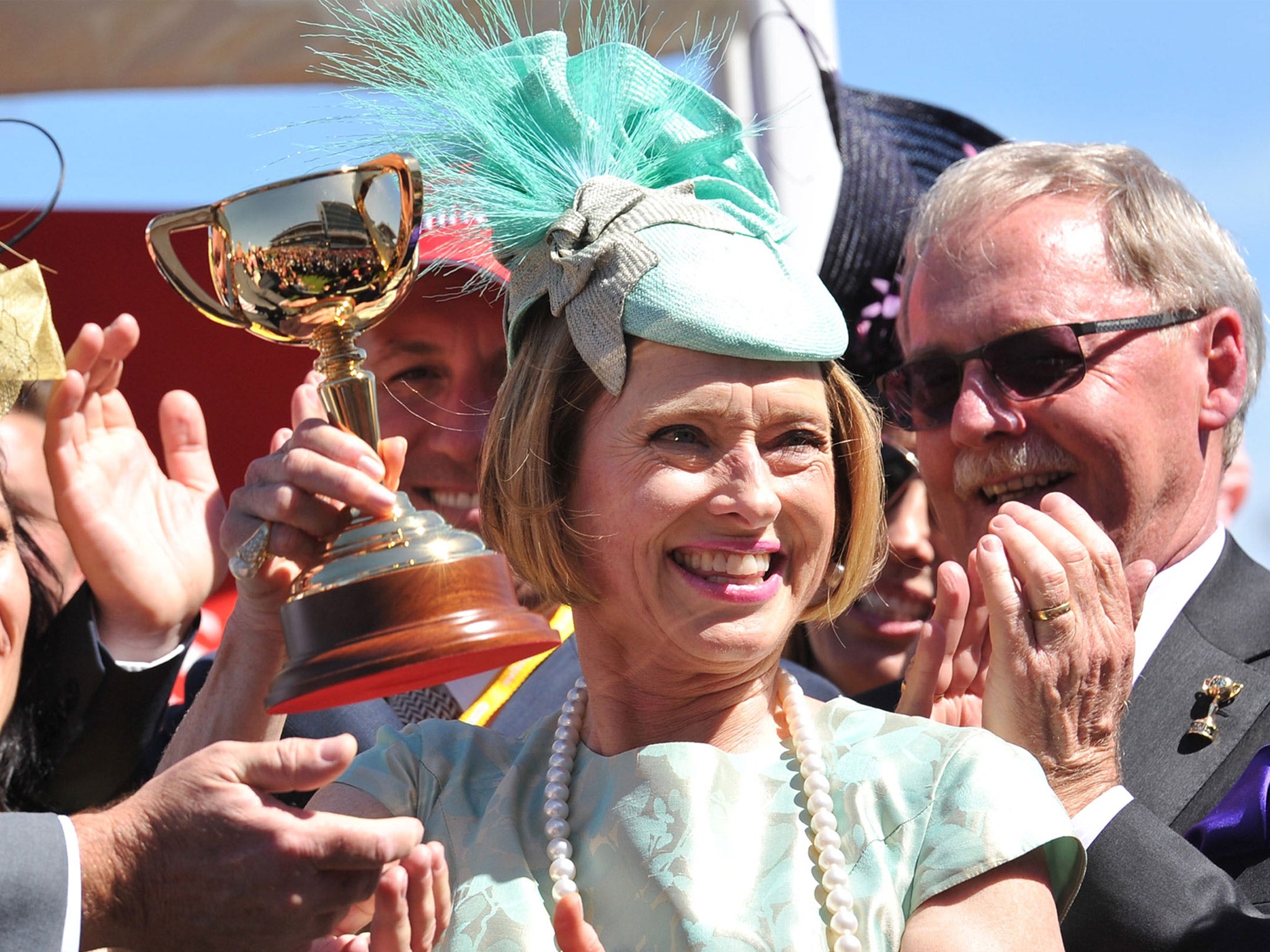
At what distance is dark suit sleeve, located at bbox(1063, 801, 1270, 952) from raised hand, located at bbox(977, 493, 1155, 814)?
4.0 inches

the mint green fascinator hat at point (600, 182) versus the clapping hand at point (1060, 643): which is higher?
the mint green fascinator hat at point (600, 182)

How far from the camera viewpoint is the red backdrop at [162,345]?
5.82m

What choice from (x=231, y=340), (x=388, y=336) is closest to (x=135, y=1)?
(x=231, y=340)

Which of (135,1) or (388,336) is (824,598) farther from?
(135,1)

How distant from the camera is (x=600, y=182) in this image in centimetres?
257

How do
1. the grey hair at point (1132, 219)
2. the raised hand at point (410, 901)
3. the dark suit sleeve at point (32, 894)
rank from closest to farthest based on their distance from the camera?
the raised hand at point (410, 901)
the dark suit sleeve at point (32, 894)
the grey hair at point (1132, 219)

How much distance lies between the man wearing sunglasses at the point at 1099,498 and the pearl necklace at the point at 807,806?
0.48m

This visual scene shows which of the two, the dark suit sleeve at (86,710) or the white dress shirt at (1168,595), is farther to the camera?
the dark suit sleeve at (86,710)

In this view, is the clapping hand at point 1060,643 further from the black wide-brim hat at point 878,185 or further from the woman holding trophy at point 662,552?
the black wide-brim hat at point 878,185

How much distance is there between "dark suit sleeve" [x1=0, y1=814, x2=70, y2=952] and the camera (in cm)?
232

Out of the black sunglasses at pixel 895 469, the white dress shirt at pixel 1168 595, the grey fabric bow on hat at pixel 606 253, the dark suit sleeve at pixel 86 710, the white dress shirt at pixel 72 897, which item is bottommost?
the dark suit sleeve at pixel 86 710

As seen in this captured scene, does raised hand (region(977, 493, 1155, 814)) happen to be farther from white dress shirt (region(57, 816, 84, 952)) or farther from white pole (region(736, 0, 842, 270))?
white pole (region(736, 0, 842, 270))

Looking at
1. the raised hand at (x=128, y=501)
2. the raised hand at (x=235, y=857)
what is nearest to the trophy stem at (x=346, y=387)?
the raised hand at (x=235, y=857)

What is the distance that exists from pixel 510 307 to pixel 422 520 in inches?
18.9
